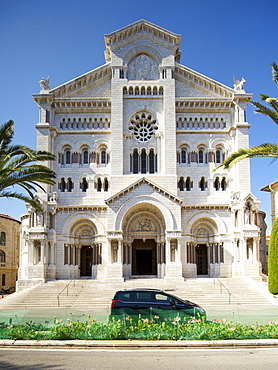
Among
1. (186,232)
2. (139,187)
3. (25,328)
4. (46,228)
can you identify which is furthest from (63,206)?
(25,328)

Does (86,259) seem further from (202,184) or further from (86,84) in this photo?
(86,84)

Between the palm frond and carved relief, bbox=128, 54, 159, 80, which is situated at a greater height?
carved relief, bbox=128, 54, 159, 80

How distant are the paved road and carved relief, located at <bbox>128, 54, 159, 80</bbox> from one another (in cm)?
3139

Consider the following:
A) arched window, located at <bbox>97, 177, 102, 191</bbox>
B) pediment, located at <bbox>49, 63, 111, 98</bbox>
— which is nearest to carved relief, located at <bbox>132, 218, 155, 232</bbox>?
arched window, located at <bbox>97, 177, 102, 191</bbox>

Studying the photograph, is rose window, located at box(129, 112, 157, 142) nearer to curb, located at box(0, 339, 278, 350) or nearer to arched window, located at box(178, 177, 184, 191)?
arched window, located at box(178, 177, 184, 191)

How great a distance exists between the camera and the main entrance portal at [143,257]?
4203cm

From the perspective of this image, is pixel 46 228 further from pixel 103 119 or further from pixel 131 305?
pixel 131 305

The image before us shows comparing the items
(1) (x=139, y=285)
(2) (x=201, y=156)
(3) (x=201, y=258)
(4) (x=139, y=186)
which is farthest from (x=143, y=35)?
(1) (x=139, y=285)

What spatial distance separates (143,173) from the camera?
41531 millimetres

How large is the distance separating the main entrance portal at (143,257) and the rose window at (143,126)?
962 centimetres

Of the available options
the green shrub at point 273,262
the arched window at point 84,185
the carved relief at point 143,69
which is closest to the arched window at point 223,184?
the carved relief at point 143,69

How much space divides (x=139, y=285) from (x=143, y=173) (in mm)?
10622

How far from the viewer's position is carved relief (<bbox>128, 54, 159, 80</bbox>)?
42781 millimetres

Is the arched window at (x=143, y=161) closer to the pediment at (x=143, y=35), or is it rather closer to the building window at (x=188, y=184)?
the building window at (x=188, y=184)
